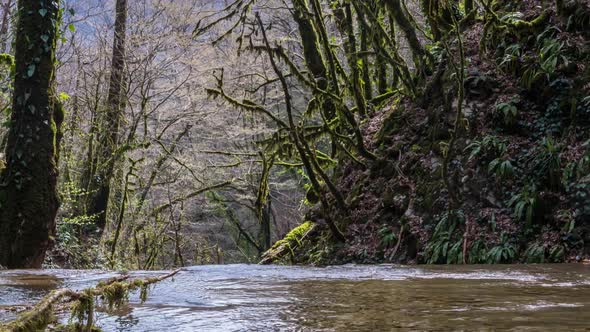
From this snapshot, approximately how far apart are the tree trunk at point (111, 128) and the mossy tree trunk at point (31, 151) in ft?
19.7

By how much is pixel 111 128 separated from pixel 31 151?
7569 mm

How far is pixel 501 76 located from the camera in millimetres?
8945

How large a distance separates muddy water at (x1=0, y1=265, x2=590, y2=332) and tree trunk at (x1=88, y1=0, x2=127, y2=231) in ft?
34.2

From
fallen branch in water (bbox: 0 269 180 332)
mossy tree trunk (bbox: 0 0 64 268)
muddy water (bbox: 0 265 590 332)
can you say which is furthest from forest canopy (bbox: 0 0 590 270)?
fallen branch in water (bbox: 0 269 180 332)

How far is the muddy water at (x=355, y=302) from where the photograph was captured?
89.5 inches

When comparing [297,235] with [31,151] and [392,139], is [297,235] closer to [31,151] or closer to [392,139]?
A: [392,139]

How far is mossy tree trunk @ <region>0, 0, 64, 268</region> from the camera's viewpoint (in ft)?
25.6

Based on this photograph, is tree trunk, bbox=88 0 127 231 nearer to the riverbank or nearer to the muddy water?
the riverbank

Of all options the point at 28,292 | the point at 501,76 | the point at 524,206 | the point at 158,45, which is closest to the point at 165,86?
the point at 158,45

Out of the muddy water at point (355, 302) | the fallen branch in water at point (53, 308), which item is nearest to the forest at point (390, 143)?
the fallen branch in water at point (53, 308)

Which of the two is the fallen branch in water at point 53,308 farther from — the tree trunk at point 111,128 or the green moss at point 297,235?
the tree trunk at point 111,128

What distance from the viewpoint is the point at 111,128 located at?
50.5 ft

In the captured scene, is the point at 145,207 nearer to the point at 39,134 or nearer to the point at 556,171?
the point at 39,134

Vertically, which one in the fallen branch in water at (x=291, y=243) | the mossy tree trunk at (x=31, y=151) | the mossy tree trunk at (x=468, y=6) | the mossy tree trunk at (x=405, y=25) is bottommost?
the fallen branch in water at (x=291, y=243)
